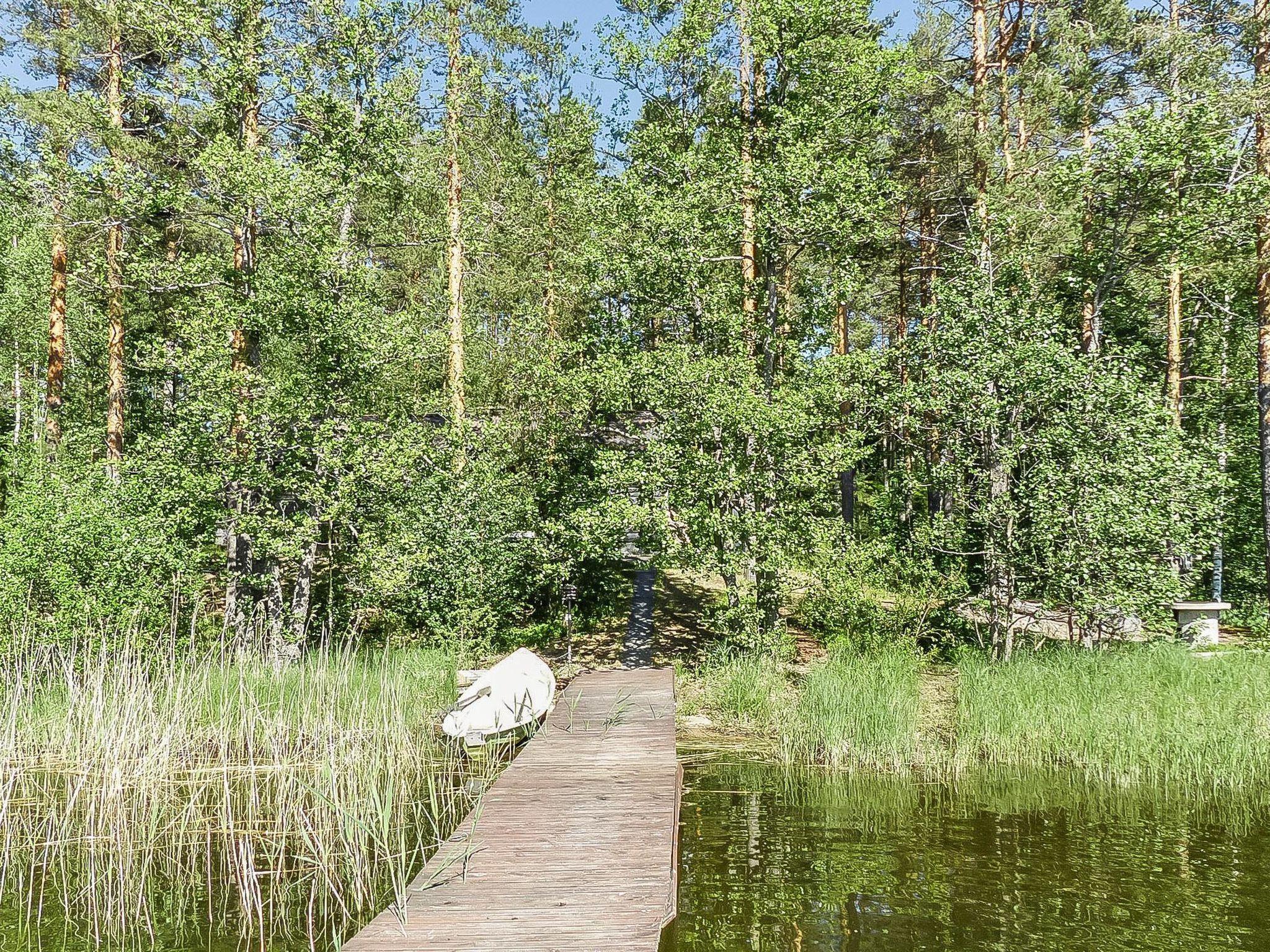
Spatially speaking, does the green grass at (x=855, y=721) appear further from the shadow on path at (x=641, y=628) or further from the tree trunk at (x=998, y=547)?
the shadow on path at (x=641, y=628)

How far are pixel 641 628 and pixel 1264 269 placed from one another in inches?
521

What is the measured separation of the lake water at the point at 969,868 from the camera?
5.53 meters

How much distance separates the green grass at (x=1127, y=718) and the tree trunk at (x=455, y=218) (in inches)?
432

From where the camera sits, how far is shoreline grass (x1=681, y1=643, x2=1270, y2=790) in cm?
913

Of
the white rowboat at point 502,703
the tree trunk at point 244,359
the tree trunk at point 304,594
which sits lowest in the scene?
the white rowboat at point 502,703

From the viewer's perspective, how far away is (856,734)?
9969 millimetres

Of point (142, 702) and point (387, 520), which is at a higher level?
point (387, 520)

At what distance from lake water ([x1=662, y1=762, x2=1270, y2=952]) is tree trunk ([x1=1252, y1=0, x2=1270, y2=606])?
10043mm

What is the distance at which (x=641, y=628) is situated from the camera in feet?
55.6

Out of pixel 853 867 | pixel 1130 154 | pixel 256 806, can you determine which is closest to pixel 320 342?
pixel 256 806

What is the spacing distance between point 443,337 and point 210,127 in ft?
18.1

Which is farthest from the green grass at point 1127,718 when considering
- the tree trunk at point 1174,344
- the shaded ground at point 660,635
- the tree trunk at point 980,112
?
the tree trunk at point 1174,344

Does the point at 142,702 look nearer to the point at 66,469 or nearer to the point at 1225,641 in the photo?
the point at 66,469

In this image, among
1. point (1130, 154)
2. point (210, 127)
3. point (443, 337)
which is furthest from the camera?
point (443, 337)
